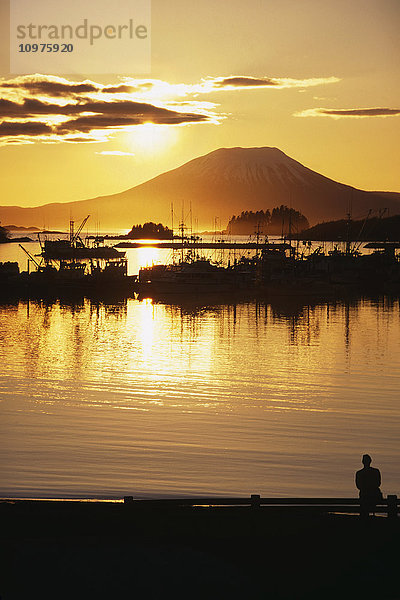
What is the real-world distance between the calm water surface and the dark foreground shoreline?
889 cm

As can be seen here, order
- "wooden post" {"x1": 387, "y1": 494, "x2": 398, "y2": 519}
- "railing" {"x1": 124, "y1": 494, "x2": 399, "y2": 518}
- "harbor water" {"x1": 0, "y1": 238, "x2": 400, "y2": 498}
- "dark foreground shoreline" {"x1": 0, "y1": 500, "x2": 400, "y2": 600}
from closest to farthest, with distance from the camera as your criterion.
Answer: "dark foreground shoreline" {"x1": 0, "y1": 500, "x2": 400, "y2": 600}
"railing" {"x1": 124, "y1": 494, "x2": 399, "y2": 518}
"wooden post" {"x1": 387, "y1": 494, "x2": 398, "y2": 519}
"harbor water" {"x1": 0, "y1": 238, "x2": 400, "y2": 498}

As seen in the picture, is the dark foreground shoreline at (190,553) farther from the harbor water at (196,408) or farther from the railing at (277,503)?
the harbor water at (196,408)

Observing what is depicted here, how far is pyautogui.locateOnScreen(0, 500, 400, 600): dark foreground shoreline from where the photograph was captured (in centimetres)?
1389

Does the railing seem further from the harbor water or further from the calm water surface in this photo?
the calm water surface

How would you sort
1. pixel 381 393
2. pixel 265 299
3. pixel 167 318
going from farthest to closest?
pixel 265 299, pixel 167 318, pixel 381 393

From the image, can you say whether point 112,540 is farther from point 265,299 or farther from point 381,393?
point 265,299

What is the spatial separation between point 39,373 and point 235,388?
45.1 feet

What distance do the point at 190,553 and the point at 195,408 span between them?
80.6 feet

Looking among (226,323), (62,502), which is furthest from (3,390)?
(226,323)

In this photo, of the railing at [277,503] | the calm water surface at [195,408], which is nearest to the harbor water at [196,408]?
Answer: the calm water surface at [195,408]

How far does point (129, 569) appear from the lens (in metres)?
14.4

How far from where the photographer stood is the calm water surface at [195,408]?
88.0 feet

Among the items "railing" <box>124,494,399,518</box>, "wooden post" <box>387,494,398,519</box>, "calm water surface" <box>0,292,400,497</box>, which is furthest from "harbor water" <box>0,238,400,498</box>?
"wooden post" <box>387,494,398,519</box>

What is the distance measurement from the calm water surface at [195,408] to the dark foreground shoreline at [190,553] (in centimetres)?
889
